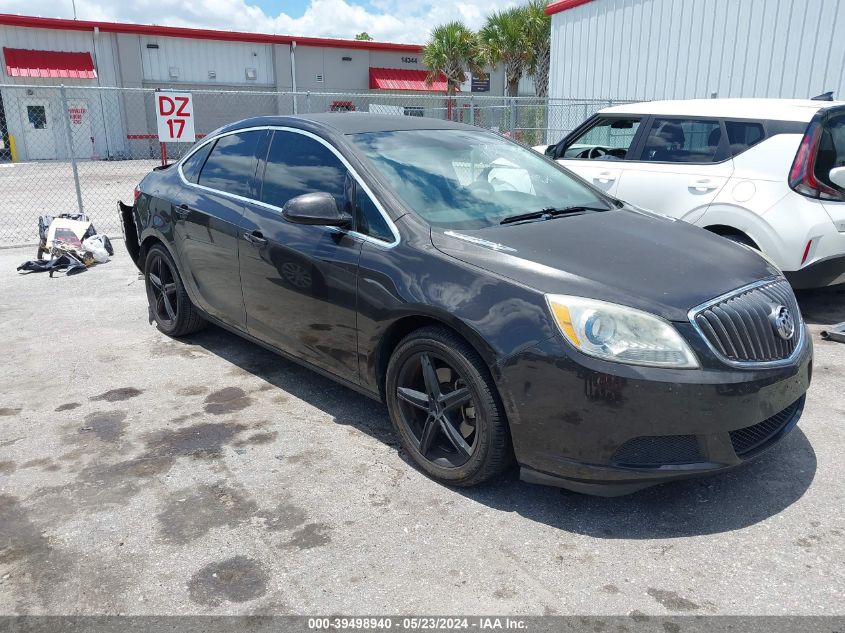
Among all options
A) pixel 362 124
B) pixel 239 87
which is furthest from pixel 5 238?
pixel 239 87

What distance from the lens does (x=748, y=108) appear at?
19.3 ft

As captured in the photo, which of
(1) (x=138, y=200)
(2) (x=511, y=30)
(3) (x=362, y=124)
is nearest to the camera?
(3) (x=362, y=124)

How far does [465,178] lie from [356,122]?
2.68ft

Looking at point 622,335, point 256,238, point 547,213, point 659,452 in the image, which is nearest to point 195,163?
point 256,238

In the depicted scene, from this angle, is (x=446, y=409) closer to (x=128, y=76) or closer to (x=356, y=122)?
(x=356, y=122)

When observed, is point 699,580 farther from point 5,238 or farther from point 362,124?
point 5,238

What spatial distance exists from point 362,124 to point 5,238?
8.42m

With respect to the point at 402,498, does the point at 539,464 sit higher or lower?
higher

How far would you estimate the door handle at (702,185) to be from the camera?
230 inches

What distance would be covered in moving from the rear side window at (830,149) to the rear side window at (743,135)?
17.3 inches

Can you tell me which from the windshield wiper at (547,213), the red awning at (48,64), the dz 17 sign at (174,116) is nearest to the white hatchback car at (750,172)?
the windshield wiper at (547,213)

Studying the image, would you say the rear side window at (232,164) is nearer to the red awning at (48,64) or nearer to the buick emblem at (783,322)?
the buick emblem at (783,322)

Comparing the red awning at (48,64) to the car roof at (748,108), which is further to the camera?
A: the red awning at (48,64)

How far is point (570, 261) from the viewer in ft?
9.95
